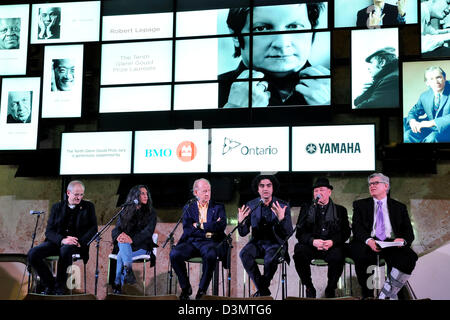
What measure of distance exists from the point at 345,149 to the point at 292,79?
3.58ft

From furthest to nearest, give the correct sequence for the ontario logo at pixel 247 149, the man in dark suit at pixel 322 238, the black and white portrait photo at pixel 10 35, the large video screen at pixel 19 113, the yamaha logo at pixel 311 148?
the black and white portrait photo at pixel 10 35
the large video screen at pixel 19 113
the ontario logo at pixel 247 149
the yamaha logo at pixel 311 148
the man in dark suit at pixel 322 238

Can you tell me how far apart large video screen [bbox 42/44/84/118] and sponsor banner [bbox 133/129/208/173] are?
1013 mm

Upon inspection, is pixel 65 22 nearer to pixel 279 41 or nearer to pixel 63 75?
pixel 63 75

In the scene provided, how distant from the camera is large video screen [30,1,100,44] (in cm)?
775

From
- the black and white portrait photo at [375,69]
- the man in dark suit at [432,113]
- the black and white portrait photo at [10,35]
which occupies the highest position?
the black and white portrait photo at [10,35]

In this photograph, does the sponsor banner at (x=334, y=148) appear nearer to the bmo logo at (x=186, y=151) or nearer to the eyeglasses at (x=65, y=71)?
the bmo logo at (x=186, y=151)

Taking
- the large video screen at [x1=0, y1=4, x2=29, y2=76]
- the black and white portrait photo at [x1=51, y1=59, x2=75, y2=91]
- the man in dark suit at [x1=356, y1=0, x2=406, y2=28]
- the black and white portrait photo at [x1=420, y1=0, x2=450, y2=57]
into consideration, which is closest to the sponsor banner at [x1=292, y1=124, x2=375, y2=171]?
the black and white portrait photo at [x1=420, y1=0, x2=450, y2=57]

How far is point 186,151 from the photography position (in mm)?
7188

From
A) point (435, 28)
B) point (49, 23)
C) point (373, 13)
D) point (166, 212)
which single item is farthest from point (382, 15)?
point (49, 23)

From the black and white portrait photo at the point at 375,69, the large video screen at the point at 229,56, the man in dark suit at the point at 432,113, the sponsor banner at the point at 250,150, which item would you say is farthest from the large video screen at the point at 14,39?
the man in dark suit at the point at 432,113

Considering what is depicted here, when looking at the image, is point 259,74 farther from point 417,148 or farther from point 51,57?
point 51,57

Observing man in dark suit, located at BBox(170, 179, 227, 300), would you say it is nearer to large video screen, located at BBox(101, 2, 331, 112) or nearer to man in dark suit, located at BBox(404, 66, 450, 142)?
large video screen, located at BBox(101, 2, 331, 112)

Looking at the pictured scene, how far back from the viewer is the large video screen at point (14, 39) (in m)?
7.84
